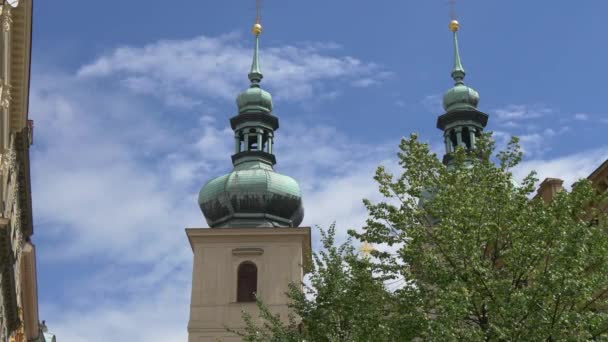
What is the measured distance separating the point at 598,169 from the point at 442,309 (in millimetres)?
9618

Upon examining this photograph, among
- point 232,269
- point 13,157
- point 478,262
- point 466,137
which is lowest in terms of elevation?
point 478,262

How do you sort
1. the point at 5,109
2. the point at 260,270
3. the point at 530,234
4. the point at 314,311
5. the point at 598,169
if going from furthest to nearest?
the point at 260,270 → the point at 5,109 → the point at 598,169 → the point at 314,311 → the point at 530,234

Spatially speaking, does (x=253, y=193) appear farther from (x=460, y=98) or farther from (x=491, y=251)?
(x=491, y=251)

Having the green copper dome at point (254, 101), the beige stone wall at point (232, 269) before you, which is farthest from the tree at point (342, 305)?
the green copper dome at point (254, 101)

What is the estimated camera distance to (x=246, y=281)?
166ft

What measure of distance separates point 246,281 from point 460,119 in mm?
16993

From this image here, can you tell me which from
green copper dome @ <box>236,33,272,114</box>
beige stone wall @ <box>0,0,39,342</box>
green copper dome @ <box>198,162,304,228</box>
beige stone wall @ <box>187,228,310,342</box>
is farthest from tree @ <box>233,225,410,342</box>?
green copper dome @ <box>236,33,272,114</box>

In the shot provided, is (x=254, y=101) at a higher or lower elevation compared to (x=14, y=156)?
higher

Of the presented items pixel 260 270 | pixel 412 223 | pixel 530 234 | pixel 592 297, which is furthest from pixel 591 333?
pixel 260 270

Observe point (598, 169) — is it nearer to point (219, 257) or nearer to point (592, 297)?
point (592, 297)

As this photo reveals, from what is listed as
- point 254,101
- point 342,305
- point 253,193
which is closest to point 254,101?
point 254,101

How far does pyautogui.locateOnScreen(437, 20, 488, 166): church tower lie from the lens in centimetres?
5878

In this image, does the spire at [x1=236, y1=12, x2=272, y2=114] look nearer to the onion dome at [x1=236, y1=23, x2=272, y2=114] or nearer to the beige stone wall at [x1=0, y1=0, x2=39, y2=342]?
the onion dome at [x1=236, y1=23, x2=272, y2=114]

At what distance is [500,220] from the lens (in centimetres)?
1914
